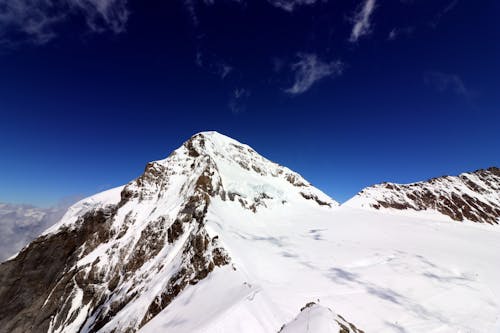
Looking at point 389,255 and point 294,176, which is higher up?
point 294,176

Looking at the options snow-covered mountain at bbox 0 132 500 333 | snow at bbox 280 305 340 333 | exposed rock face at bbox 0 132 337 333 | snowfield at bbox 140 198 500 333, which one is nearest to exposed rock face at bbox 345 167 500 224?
snow-covered mountain at bbox 0 132 500 333

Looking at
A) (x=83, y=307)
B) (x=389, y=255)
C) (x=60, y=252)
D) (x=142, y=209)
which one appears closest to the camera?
(x=389, y=255)

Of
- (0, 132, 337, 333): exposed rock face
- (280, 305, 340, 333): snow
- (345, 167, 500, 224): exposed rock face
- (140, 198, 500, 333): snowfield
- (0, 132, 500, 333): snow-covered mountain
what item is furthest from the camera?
(345, 167, 500, 224): exposed rock face

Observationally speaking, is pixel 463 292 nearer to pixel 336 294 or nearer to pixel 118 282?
pixel 336 294

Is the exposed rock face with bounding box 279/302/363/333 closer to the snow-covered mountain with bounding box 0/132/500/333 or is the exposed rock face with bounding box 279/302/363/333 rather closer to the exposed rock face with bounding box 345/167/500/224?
the snow-covered mountain with bounding box 0/132/500/333

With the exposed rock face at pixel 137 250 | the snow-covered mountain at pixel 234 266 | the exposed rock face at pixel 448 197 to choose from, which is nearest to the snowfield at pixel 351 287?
the snow-covered mountain at pixel 234 266

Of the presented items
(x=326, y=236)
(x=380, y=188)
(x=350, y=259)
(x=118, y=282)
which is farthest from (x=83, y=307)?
(x=380, y=188)

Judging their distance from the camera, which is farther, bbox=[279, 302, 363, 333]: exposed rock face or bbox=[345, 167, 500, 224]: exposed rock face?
bbox=[345, 167, 500, 224]: exposed rock face
